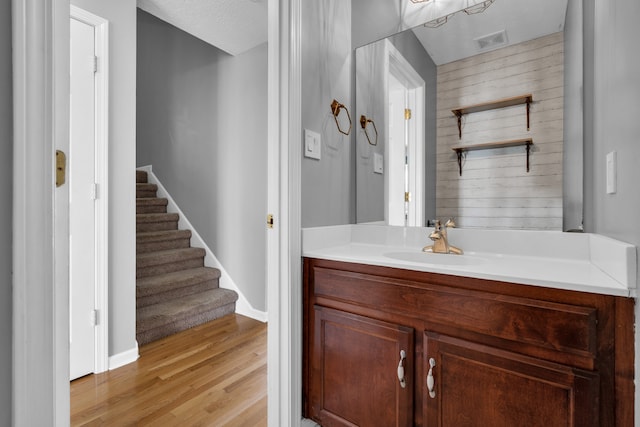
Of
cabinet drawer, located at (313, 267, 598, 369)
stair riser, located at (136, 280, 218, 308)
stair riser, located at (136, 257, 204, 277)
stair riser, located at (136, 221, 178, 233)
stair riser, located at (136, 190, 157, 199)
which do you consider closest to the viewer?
cabinet drawer, located at (313, 267, 598, 369)

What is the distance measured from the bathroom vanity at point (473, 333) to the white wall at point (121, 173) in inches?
54.4

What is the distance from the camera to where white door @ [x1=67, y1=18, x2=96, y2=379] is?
1909 mm

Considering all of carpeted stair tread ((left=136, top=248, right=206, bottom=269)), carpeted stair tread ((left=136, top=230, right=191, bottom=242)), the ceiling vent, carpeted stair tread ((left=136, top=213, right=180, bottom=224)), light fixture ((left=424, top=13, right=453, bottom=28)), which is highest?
light fixture ((left=424, top=13, right=453, bottom=28))

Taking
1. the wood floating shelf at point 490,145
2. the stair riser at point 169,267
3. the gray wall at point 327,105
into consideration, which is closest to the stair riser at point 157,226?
the stair riser at point 169,267

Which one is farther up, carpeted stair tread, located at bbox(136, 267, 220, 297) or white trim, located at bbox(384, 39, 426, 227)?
white trim, located at bbox(384, 39, 426, 227)

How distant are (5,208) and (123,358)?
184 cm

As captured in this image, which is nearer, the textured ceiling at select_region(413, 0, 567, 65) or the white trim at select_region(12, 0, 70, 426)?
the white trim at select_region(12, 0, 70, 426)

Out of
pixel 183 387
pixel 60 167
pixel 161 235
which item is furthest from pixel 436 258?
pixel 161 235

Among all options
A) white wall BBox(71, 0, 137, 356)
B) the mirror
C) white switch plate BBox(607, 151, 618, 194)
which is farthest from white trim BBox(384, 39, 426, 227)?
white wall BBox(71, 0, 137, 356)

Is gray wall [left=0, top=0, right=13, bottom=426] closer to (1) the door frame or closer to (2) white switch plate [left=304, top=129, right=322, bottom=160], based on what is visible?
(1) the door frame

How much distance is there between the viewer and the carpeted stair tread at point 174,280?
2756 millimetres

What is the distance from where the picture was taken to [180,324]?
2.67 metres

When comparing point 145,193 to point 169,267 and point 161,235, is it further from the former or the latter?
point 169,267

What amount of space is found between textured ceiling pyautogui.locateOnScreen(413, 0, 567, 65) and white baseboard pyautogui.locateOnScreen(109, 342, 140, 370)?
2474 millimetres
